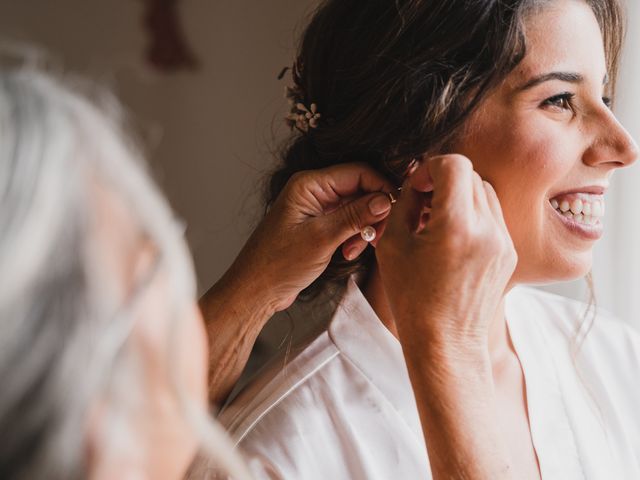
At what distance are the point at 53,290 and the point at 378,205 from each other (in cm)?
63

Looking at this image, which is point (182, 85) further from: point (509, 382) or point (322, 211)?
point (509, 382)

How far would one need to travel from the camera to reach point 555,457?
1.15 m

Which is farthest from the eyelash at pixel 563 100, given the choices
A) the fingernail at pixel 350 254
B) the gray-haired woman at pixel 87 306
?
the gray-haired woman at pixel 87 306

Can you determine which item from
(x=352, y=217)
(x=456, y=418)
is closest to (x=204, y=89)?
(x=352, y=217)

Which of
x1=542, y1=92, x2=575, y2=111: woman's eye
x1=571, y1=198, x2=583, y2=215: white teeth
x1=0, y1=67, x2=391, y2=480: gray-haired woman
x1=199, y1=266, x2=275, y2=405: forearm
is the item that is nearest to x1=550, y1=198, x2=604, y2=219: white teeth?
x1=571, y1=198, x2=583, y2=215: white teeth

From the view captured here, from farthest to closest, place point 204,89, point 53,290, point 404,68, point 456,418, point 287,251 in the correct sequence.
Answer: point 204,89
point 287,251
point 404,68
point 456,418
point 53,290

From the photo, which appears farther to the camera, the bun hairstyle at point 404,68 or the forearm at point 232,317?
the forearm at point 232,317

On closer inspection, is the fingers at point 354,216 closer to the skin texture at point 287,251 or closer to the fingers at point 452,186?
the skin texture at point 287,251

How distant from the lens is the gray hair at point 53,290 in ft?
1.61

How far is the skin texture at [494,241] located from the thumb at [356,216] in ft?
0.30

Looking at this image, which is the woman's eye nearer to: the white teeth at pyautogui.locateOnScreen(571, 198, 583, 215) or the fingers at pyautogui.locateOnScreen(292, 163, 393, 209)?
the white teeth at pyautogui.locateOnScreen(571, 198, 583, 215)

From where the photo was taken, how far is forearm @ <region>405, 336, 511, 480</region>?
0.85m

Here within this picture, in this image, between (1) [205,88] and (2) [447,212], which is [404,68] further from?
(1) [205,88]

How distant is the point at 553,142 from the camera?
105cm
